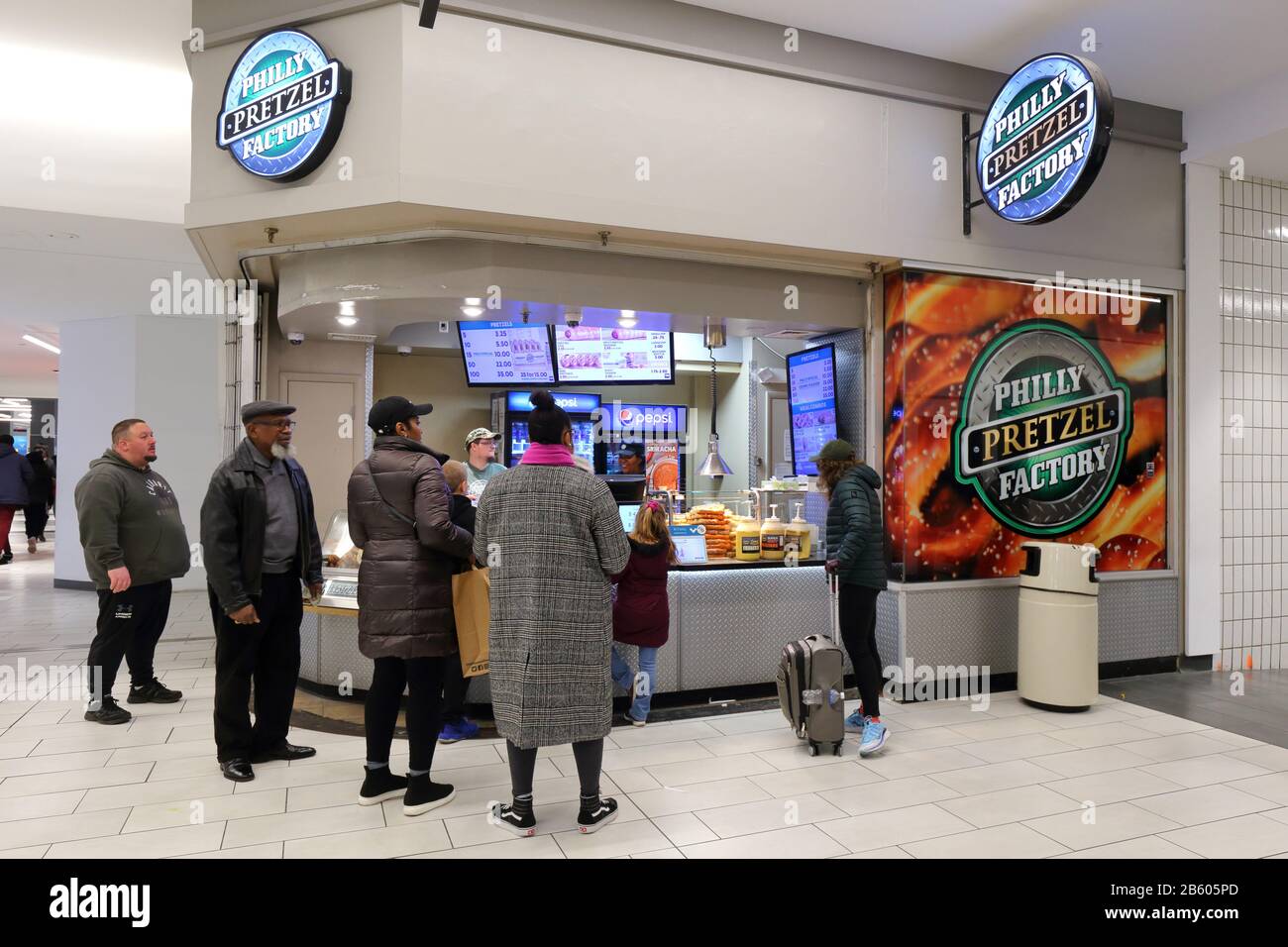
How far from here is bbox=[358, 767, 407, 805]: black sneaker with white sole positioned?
3520mm

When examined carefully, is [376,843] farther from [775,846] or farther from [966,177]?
[966,177]

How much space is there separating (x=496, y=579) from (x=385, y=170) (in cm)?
246

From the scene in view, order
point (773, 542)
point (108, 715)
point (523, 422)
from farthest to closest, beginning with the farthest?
point (523, 422)
point (773, 542)
point (108, 715)

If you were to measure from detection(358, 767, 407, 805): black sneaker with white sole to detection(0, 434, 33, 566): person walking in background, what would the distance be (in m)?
12.0

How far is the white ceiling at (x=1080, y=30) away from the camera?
4797 mm

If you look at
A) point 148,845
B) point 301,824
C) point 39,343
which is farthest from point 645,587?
point 39,343

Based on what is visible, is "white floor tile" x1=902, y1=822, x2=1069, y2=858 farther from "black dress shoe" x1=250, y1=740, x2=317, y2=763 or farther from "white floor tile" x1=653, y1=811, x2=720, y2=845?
"black dress shoe" x1=250, y1=740, x2=317, y2=763

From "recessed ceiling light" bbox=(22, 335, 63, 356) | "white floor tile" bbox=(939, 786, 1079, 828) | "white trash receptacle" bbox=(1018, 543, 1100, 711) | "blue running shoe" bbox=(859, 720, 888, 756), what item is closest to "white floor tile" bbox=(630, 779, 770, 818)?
"blue running shoe" bbox=(859, 720, 888, 756)

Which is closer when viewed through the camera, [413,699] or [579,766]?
[579,766]

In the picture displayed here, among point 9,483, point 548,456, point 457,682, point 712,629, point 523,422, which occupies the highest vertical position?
point 523,422

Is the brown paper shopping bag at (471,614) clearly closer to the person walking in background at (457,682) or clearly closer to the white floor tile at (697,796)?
the person walking in background at (457,682)

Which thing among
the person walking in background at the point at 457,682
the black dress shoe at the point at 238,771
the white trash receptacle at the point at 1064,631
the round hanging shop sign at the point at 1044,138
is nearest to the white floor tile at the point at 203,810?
the black dress shoe at the point at 238,771

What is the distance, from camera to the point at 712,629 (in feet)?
16.9

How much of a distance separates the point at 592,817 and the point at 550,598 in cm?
93
